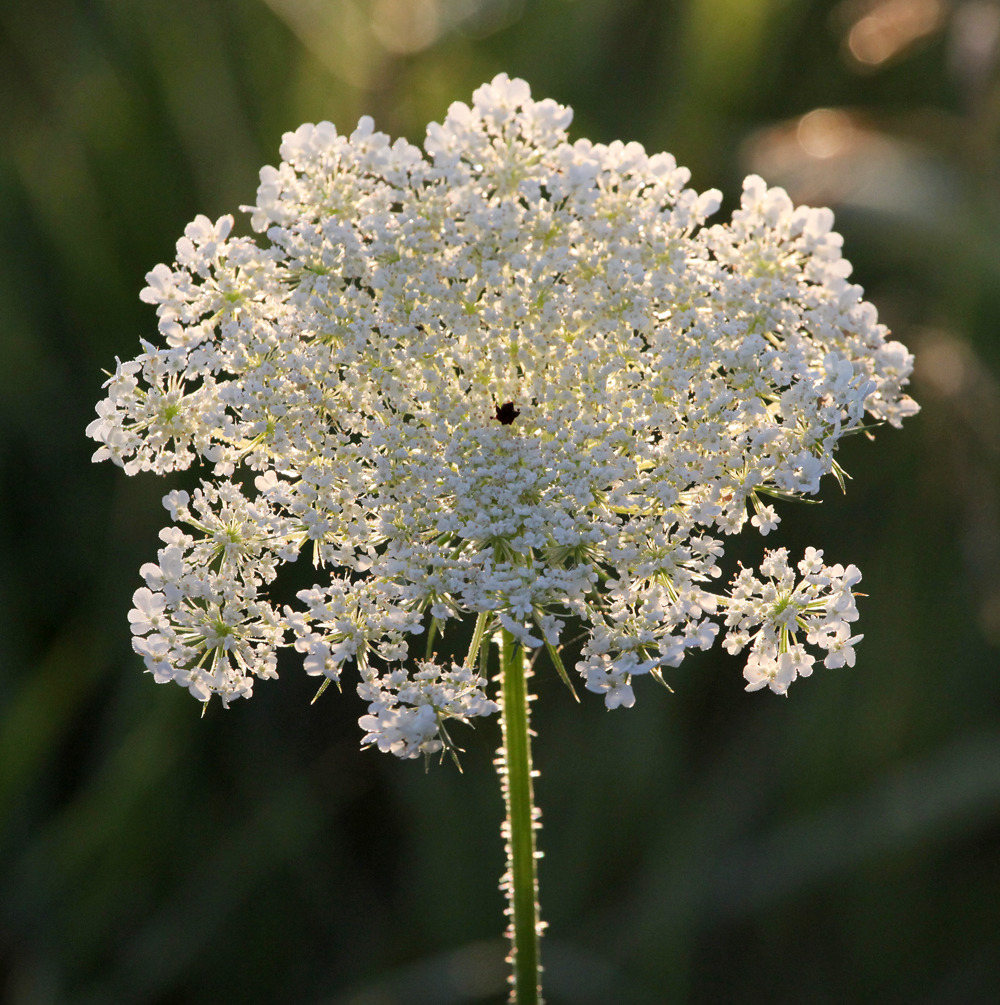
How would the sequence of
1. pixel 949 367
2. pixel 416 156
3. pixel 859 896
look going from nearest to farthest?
pixel 416 156
pixel 949 367
pixel 859 896

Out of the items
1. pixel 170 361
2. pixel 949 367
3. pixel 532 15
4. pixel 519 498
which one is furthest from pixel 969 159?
pixel 170 361

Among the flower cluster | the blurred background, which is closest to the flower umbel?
the flower cluster

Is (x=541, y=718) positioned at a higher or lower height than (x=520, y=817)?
higher

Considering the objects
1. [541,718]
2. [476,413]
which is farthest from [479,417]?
[541,718]

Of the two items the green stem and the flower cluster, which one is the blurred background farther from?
the flower cluster

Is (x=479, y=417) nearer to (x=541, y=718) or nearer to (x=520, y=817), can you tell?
(x=520, y=817)

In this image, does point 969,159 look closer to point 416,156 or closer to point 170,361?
point 416,156

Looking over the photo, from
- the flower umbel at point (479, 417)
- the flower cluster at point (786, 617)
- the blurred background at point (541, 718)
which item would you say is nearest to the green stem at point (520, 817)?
the flower umbel at point (479, 417)
